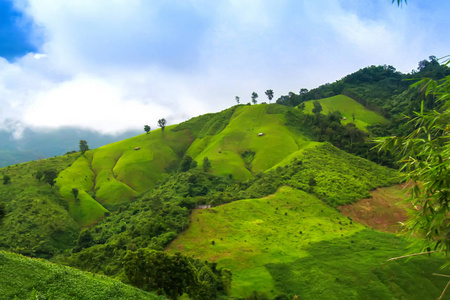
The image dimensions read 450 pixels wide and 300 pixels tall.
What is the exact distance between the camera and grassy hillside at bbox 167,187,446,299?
31.7 metres

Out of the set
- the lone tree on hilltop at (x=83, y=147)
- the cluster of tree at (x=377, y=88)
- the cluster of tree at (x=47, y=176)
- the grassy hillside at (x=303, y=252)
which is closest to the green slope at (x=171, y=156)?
the lone tree on hilltop at (x=83, y=147)

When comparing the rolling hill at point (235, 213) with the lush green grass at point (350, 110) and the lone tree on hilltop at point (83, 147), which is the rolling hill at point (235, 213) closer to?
the lush green grass at point (350, 110)

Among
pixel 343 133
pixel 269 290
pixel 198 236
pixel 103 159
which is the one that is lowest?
pixel 269 290

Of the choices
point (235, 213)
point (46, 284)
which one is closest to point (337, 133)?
point (235, 213)

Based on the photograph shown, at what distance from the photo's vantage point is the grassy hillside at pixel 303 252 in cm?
3172

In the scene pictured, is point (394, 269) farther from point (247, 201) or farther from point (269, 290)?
point (247, 201)

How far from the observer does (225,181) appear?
91.4 meters

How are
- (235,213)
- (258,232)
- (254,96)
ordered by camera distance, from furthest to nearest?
(254,96) → (235,213) → (258,232)

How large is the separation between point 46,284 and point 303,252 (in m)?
31.9

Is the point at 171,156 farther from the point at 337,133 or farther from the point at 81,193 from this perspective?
the point at 337,133

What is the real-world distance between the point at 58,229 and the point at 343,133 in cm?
9704

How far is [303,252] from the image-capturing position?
4009 cm

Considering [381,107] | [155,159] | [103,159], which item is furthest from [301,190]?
[381,107]

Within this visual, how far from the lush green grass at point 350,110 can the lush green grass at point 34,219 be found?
12305cm
